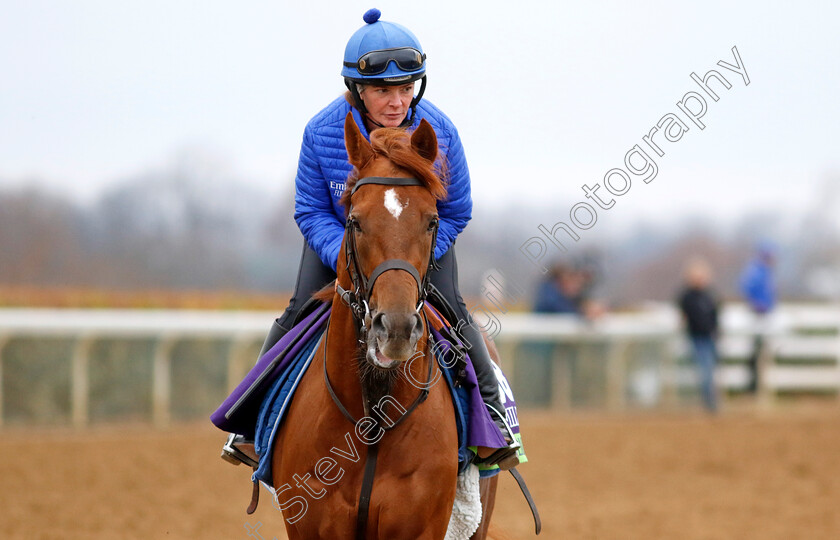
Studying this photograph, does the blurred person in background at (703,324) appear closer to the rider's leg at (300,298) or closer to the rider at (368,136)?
the rider at (368,136)

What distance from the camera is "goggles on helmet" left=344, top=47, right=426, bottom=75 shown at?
394cm

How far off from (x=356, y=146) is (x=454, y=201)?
0.70 metres

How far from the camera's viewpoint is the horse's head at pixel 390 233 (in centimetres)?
304

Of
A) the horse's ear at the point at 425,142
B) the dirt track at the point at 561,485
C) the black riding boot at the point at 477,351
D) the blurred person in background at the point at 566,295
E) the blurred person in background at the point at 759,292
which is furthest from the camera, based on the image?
the blurred person in background at the point at 759,292

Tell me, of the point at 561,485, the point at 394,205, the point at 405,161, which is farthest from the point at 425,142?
the point at 561,485

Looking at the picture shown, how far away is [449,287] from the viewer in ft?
14.0

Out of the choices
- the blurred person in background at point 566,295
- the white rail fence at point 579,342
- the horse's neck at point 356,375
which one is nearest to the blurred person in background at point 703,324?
the white rail fence at point 579,342

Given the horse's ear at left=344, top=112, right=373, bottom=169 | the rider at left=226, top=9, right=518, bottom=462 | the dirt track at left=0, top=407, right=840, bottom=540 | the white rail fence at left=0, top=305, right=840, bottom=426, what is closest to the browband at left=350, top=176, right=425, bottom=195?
the horse's ear at left=344, top=112, right=373, bottom=169

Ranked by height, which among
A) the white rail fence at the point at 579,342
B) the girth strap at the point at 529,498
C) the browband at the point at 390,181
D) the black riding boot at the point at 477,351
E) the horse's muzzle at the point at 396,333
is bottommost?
the white rail fence at the point at 579,342

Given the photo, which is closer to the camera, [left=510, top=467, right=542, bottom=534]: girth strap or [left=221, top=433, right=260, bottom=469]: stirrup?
[left=221, top=433, right=260, bottom=469]: stirrup

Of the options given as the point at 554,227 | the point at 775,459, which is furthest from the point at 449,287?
the point at 775,459

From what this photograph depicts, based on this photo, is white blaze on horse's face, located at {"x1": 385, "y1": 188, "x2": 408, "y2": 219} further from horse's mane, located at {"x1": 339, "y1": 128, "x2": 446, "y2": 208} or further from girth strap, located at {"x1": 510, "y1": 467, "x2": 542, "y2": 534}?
girth strap, located at {"x1": 510, "y1": 467, "x2": 542, "y2": 534}

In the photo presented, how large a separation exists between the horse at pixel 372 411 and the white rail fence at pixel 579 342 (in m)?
7.73

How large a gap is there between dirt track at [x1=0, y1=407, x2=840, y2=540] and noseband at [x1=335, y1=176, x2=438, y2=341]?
2903mm
